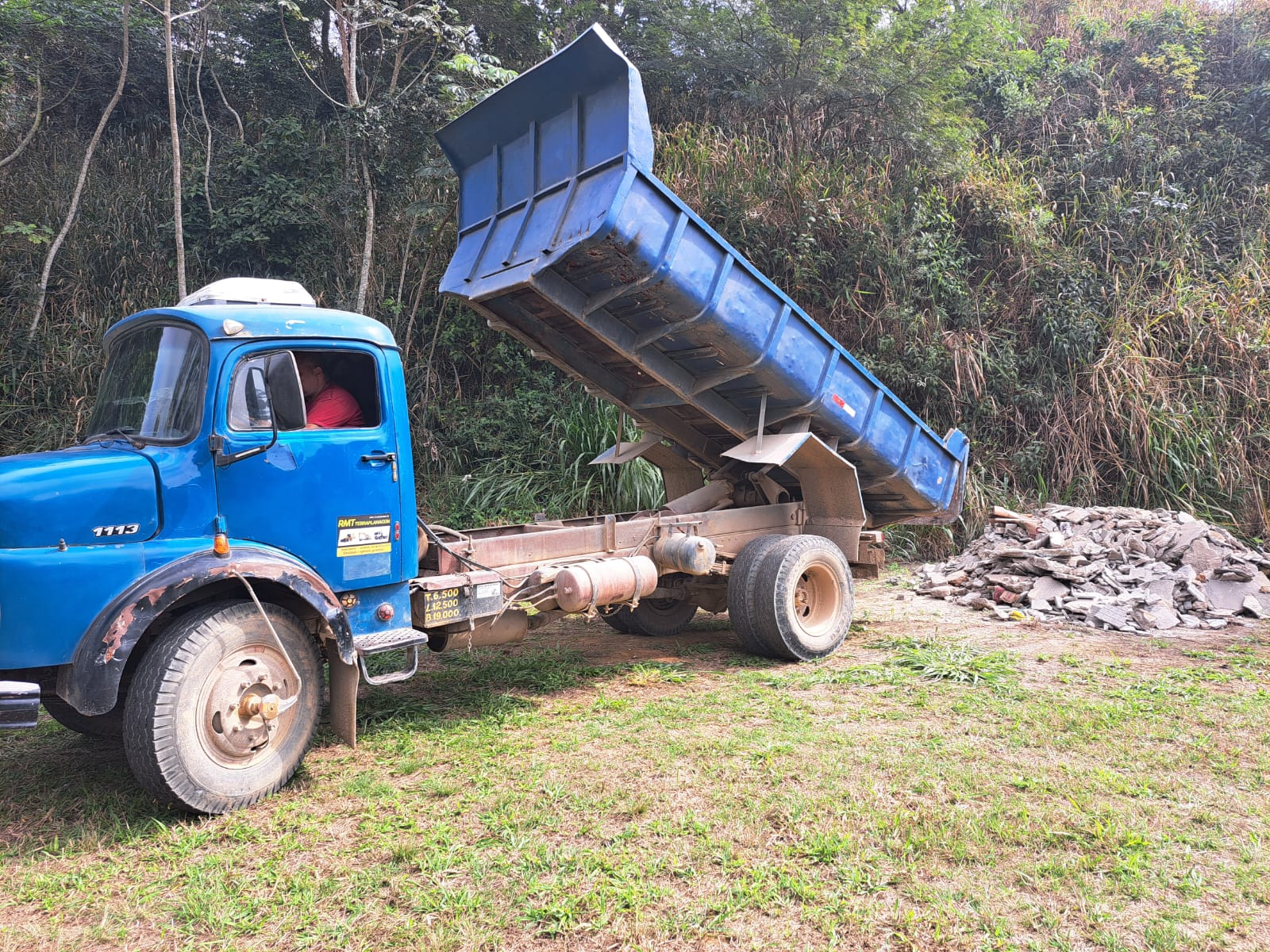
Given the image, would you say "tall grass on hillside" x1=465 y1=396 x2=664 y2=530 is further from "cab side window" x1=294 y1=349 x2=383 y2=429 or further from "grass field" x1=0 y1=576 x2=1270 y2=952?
"cab side window" x1=294 y1=349 x2=383 y2=429

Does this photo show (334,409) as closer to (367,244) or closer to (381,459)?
(381,459)

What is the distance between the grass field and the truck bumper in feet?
1.98

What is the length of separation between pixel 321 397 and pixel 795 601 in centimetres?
392

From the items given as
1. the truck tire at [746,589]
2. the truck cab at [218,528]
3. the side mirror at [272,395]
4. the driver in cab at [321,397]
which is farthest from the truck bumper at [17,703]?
the truck tire at [746,589]

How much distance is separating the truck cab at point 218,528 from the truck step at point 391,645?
0.02m

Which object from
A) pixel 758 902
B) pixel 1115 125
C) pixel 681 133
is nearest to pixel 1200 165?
pixel 1115 125

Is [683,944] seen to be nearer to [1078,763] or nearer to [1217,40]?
[1078,763]

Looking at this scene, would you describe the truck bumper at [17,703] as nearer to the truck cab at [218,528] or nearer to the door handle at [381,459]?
the truck cab at [218,528]

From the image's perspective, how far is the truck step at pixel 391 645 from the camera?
459 cm

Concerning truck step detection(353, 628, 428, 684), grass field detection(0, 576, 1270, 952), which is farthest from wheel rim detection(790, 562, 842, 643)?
truck step detection(353, 628, 428, 684)

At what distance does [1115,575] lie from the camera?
27.1 ft

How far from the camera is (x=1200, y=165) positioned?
1490 cm

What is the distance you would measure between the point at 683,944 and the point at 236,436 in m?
3.00

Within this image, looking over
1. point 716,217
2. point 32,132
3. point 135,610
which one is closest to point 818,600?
point 135,610
